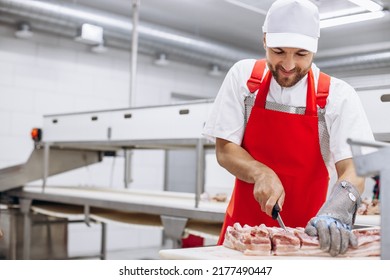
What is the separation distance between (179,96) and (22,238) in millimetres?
2831

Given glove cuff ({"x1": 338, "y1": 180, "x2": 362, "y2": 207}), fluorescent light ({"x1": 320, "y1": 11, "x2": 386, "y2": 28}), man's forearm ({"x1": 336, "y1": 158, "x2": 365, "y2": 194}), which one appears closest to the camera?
glove cuff ({"x1": 338, "y1": 180, "x2": 362, "y2": 207})

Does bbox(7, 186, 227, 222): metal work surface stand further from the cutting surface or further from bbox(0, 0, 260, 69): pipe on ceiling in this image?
bbox(0, 0, 260, 69): pipe on ceiling

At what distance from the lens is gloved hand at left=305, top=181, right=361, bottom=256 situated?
1199 millimetres

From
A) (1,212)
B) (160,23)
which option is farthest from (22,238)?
(160,23)

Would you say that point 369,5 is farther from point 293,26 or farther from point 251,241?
point 251,241

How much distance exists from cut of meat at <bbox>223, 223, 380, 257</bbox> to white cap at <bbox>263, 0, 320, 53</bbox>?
51 cm

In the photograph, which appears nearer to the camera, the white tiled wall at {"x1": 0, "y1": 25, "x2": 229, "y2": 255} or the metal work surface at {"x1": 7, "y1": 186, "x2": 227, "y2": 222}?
the metal work surface at {"x1": 7, "y1": 186, "x2": 227, "y2": 222}

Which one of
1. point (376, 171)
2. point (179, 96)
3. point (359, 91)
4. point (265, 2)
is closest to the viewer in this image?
point (376, 171)

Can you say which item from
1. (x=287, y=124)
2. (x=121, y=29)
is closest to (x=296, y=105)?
(x=287, y=124)

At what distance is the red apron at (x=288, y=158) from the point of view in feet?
5.30

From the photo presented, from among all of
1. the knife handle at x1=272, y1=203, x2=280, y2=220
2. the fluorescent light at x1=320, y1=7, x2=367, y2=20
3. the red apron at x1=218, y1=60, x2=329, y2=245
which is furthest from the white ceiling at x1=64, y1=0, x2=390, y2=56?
the knife handle at x1=272, y1=203, x2=280, y2=220

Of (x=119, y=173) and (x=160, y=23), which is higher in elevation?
(x=160, y=23)

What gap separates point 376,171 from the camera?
33.0 inches

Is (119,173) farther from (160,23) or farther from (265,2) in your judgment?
(265,2)
